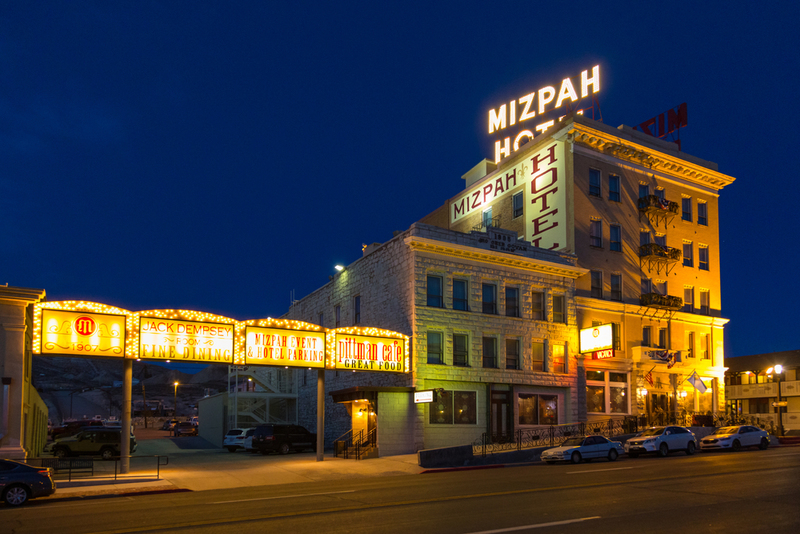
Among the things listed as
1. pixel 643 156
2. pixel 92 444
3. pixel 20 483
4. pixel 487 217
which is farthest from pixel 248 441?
pixel 643 156

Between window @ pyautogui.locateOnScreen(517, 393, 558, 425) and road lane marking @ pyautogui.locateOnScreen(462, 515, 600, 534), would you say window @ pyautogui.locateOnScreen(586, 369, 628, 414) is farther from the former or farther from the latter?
road lane marking @ pyautogui.locateOnScreen(462, 515, 600, 534)

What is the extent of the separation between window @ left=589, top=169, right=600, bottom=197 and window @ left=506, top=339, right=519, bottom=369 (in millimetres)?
12551

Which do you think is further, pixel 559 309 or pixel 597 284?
pixel 597 284

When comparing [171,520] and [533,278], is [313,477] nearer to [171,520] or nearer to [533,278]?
[171,520]

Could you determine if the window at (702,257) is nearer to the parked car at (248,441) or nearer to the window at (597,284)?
the window at (597,284)

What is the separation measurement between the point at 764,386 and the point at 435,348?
186ft

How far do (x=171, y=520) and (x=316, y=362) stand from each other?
55.4 ft

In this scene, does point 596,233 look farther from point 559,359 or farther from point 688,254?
point 559,359

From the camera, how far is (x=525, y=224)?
4694cm

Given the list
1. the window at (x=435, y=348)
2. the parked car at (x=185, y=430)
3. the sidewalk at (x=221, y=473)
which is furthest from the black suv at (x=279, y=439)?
the parked car at (x=185, y=430)

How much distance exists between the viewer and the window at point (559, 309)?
3984 cm

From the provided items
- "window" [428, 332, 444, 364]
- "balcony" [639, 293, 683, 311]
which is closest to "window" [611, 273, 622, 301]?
"balcony" [639, 293, 683, 311]

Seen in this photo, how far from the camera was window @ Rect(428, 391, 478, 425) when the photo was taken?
34188mm

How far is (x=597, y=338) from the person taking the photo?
38.4 meters
